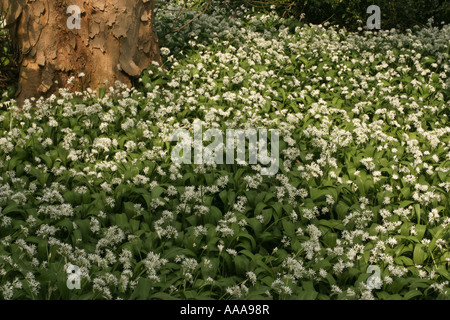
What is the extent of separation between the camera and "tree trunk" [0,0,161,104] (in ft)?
18.6

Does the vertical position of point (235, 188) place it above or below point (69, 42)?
below

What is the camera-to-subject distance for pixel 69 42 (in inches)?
226

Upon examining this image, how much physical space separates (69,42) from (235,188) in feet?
8.89

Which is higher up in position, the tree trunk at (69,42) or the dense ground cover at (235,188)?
the tree trunk at (69,42)

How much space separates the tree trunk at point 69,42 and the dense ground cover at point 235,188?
0.81 feet

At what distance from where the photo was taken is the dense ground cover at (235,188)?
3.38 m

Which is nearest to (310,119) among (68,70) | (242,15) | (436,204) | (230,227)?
(436,204)

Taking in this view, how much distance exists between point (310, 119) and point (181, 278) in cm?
312

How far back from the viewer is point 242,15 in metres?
9.73

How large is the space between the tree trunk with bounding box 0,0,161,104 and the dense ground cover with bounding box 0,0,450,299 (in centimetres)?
25

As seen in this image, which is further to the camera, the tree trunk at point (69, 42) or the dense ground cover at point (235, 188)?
the tree trunk at point (69, 42)

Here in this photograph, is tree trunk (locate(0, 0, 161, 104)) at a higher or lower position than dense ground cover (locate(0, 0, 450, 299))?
higher

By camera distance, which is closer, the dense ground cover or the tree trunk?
the dense ground cover

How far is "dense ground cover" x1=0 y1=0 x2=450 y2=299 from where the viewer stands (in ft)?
11.1
